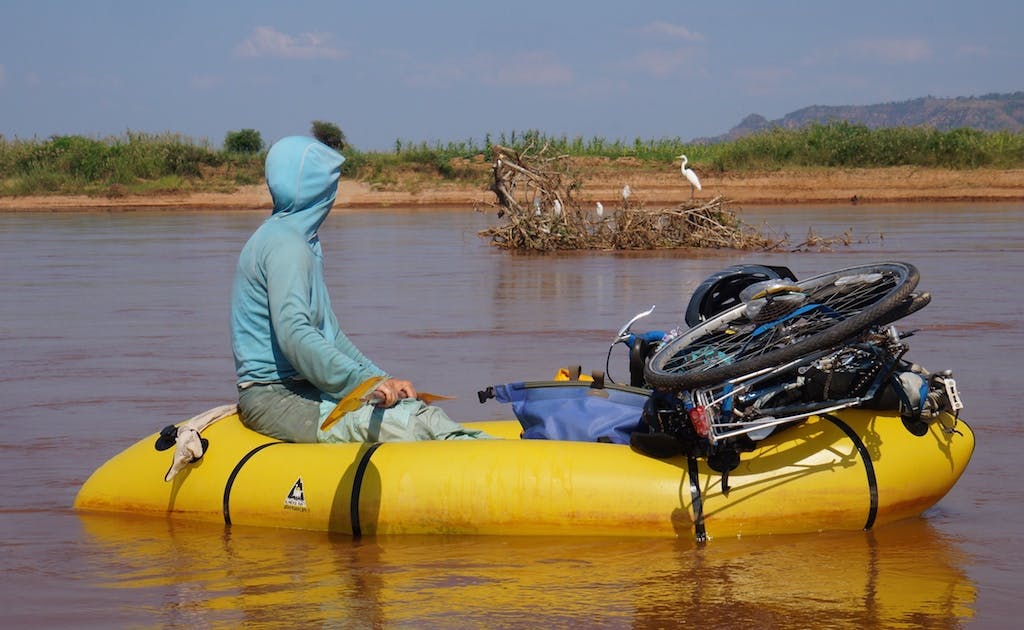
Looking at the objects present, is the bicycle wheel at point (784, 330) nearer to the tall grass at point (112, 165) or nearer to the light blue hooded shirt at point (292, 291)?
the light blue hooded shirt at point (292, 291)

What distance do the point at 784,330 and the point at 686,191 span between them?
107ft

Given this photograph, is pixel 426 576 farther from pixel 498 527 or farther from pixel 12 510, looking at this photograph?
pixel 12 510

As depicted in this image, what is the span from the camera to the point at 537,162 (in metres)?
21.1

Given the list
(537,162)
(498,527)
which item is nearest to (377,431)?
(498,527)

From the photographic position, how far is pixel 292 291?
208 inches

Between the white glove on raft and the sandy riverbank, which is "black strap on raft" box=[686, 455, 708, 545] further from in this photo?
the sandy riverbank

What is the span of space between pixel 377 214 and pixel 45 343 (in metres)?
25.2

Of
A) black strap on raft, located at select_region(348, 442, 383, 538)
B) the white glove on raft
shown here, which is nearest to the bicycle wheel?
black strap on raft, located at select_region(348, 442, 383, 538)

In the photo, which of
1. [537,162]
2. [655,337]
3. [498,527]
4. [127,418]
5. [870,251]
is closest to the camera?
[498,527]

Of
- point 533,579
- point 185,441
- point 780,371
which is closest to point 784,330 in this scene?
point 780,371

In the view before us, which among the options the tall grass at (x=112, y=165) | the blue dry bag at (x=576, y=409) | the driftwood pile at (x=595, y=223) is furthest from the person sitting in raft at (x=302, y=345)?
the tall grass at (x=112, y=165)

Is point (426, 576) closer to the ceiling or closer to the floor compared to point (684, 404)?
closer to the floor

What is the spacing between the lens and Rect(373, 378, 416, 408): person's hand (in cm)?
523

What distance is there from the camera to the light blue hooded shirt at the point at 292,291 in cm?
528
